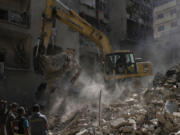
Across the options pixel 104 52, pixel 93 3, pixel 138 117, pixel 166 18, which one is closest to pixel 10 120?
pixel 138 117

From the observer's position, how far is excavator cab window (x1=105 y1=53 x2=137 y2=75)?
33.2 ft

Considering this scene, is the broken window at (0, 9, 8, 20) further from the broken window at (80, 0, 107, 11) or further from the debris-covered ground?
the broken window at (80, 0, 107, 11)

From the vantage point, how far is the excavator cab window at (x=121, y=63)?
33.2ft

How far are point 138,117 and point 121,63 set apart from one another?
16.3 ft

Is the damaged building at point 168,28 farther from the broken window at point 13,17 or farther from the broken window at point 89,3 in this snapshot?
the broken window at point 13,17

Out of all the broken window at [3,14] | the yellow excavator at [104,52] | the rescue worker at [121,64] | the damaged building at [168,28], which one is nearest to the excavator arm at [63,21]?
the yellow excavator at [104,52]

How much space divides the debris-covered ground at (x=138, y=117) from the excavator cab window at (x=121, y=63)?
7.92ft

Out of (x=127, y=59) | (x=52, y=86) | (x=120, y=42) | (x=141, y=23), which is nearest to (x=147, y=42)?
(x=141, y=23)

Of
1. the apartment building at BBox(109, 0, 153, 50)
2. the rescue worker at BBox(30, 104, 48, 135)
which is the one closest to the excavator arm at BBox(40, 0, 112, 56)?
the rescue worker at BBox(30, 104, 48, 135)

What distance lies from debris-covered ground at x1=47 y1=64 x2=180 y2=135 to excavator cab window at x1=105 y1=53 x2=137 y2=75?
241cm

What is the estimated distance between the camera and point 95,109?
734 cm

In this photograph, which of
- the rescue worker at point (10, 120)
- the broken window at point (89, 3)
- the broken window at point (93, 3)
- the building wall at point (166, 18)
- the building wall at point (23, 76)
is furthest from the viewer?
the building wall at point (166, 18)

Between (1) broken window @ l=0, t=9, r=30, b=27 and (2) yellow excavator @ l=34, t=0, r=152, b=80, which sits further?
(1) broken window @ l=0, t=9, r=30, b=27

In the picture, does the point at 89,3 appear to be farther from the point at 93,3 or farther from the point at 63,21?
the point at 63,21
